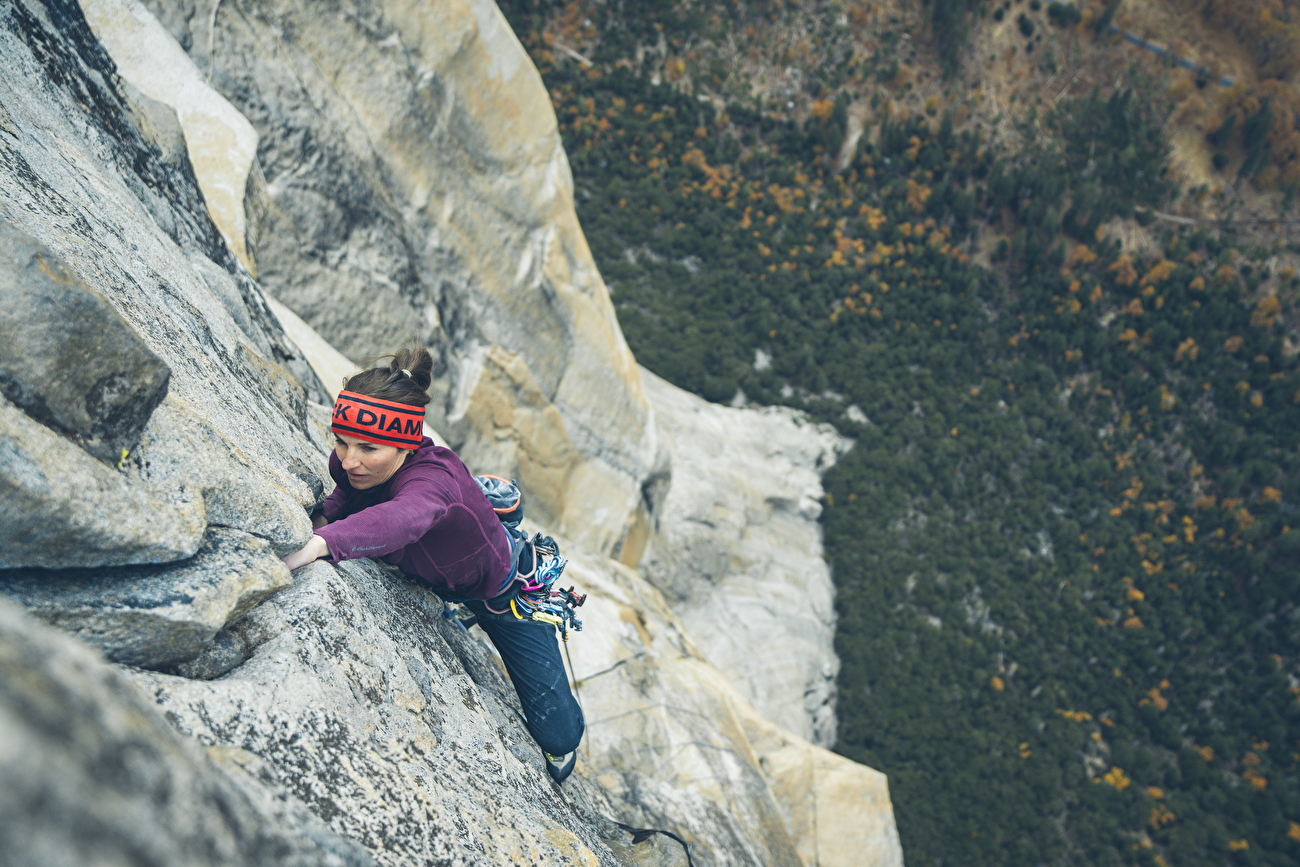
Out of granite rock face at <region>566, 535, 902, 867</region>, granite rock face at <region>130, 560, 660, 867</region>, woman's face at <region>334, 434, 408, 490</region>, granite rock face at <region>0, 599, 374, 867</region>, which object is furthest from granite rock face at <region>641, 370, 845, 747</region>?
granite rock face at <region>0, 599, 374, 867</region>

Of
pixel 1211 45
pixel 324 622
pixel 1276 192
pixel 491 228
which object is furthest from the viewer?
pixel 1211 45

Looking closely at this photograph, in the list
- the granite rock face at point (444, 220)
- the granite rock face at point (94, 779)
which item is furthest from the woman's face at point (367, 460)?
the granite rock face at point (444, 220)

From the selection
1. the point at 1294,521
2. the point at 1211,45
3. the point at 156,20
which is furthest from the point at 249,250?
the point at 1211,45

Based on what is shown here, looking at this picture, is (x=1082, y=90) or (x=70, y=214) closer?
(x=70, y=214)

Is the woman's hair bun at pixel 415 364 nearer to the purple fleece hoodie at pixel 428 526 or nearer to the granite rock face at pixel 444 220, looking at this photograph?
the purple fleece hoodie at pixel 428 526

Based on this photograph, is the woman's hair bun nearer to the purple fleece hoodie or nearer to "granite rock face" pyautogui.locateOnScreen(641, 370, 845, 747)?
the purple fleece hoodie

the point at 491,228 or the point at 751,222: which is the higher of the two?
the point at 491,228

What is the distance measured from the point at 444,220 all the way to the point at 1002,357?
33.5 m

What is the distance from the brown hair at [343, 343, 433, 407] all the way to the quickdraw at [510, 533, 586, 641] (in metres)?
1.22

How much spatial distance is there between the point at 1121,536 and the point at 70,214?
3780cm

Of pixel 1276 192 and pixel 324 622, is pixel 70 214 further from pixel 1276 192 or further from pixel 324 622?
pixel 1276 192

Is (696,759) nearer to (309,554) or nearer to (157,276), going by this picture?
(309,554)

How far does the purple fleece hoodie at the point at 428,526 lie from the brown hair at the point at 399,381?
0.90ft

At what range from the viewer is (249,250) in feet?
20.9
